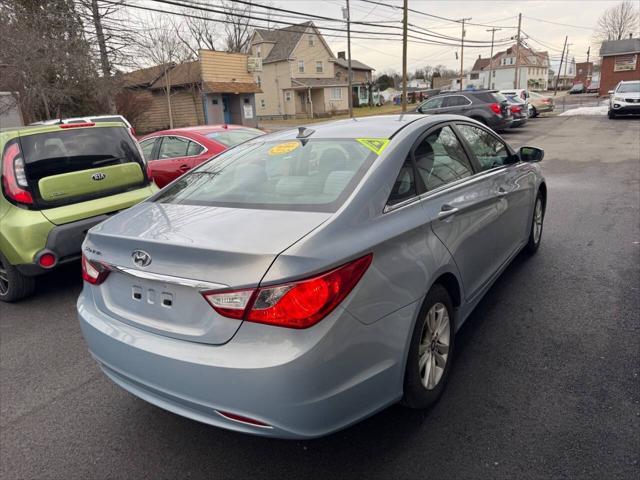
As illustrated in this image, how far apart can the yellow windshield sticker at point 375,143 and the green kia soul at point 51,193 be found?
3034 millimetres

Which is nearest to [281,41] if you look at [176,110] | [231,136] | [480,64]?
[176,110]

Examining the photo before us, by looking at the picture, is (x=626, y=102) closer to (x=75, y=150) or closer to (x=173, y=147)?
(x=173, y=147)

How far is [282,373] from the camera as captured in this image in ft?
6.28

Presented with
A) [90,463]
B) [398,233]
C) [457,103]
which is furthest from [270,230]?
[457,103]

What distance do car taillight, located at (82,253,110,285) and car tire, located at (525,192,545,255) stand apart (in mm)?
4027

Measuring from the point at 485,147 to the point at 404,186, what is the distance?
1671 millimetres

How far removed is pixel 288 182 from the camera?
2.81 m

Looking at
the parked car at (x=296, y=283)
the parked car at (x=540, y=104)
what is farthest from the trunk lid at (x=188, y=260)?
the parked car at (x=540, y=104)

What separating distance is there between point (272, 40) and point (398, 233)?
162ft

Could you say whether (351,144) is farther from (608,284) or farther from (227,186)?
(608,284)

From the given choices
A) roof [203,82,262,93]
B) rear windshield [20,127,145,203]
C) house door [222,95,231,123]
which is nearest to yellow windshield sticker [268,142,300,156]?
rear windshield [20,127,145,203]

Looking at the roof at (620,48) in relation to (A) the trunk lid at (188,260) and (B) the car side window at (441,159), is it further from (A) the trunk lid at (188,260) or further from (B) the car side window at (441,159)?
(A) the trunk lid at (188,260)

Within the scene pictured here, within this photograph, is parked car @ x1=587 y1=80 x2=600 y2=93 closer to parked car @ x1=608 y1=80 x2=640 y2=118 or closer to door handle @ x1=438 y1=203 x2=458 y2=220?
parked car @ x1=608 y1=80 x2=640 y2=118

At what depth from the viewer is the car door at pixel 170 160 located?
277 inches
